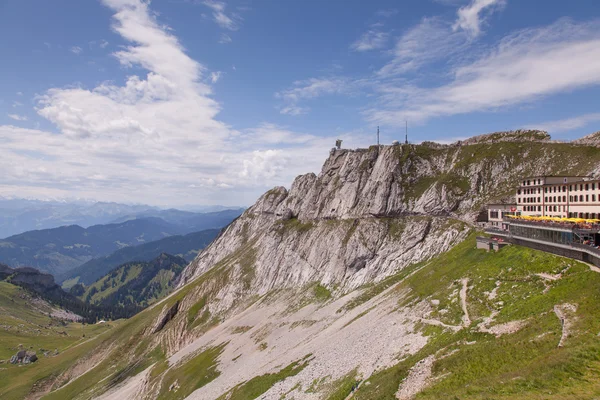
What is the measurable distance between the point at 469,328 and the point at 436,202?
81.6 meters

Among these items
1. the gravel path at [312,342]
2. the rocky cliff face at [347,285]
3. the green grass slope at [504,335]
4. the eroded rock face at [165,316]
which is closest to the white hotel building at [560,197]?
the rocky cliff face at [347,285]

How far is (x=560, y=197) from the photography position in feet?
247

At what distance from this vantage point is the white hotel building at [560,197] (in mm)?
66188

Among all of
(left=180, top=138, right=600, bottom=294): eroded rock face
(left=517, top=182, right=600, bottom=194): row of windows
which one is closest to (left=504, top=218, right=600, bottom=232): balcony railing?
(left=517, top=182, right=600, bottom=194): row of windows

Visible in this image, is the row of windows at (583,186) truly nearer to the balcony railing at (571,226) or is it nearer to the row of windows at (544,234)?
the row of windows at (544,234)

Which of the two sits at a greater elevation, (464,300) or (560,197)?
(560,197)

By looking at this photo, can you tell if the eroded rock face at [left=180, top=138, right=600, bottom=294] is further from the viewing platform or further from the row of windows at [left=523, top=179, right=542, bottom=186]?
the viewing platform

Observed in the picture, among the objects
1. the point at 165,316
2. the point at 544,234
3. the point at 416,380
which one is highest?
the point at 544,234

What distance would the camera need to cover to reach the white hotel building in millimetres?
66188

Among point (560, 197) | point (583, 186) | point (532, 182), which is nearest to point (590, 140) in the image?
point (532, 182)

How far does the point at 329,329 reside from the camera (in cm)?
7919

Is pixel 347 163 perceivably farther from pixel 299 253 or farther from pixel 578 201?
pixel 578 201

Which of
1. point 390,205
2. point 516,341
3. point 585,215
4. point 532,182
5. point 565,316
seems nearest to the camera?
point 516,341

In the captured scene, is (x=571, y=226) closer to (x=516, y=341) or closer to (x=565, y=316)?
(x=565, y=316)
